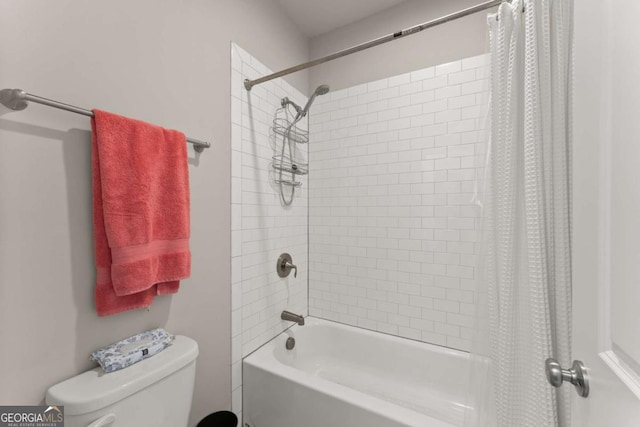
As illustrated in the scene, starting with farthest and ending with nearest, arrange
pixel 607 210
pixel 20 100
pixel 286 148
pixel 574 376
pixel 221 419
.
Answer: pixel 286 148
pixel 221 419
pixel 20 100
pixel 574 376
pixel 607 210

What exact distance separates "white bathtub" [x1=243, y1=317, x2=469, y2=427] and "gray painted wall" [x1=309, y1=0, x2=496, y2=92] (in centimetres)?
192

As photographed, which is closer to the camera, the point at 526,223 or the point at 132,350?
the point at 526,223

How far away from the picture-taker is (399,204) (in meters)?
1.91

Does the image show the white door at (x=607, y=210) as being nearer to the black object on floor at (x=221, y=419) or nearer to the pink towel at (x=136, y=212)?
the pink towel at (x=136, y=212)

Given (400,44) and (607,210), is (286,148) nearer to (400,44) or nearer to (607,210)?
(400,44)

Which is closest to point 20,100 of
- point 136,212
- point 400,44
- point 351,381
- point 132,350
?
point 136,212

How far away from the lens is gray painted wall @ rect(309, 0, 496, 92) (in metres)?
1.70

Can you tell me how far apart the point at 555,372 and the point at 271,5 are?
234cm

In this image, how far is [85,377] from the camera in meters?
0.89

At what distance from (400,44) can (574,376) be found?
205 cm

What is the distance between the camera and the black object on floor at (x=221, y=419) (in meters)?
1.35

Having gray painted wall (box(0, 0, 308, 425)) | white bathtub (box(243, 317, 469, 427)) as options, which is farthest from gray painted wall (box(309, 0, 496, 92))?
white bathtub (box(243, 317, 469, 427))

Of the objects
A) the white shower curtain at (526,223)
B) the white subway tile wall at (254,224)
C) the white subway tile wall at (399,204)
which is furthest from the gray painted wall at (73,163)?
the white shower curtain at (526,223)

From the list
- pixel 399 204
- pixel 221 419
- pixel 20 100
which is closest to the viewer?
pixel 20 100
